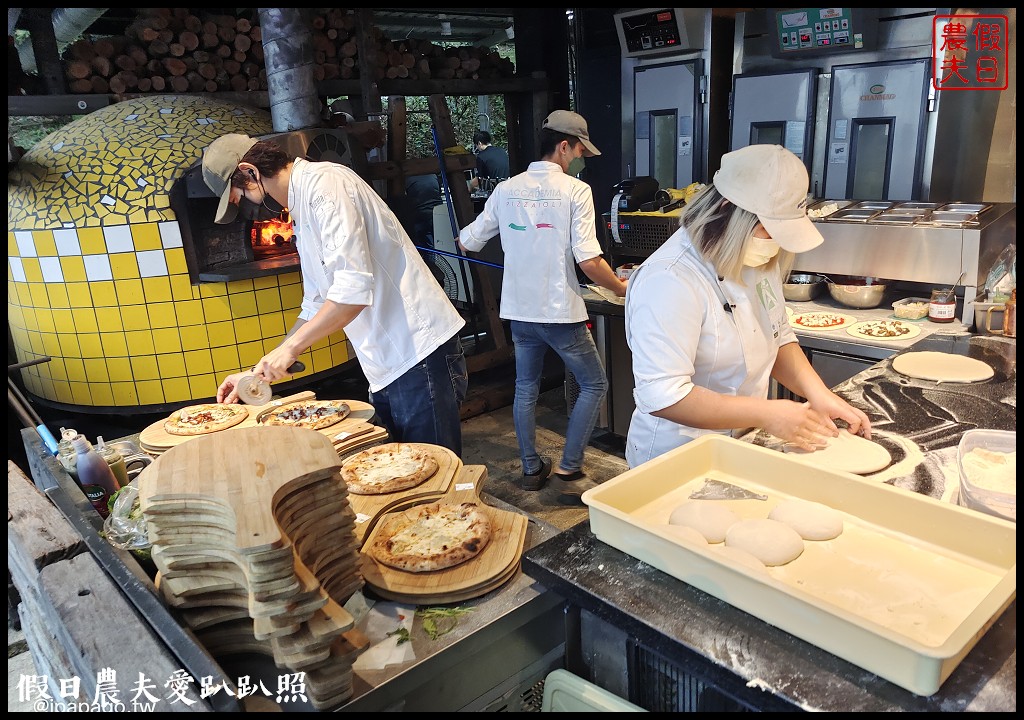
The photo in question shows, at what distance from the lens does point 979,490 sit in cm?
152

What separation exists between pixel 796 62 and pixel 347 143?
3063mm

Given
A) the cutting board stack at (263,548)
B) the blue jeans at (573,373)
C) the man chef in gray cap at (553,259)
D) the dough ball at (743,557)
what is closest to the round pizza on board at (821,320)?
the man chef in gray cap at (553,259)

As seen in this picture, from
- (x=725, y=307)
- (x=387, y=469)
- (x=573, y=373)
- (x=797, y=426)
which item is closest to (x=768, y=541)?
(x=797, y=426)

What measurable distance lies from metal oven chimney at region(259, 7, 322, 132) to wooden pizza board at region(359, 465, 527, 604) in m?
3.21

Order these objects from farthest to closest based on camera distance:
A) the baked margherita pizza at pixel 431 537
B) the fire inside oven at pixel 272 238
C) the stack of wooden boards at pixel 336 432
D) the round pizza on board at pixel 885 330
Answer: the fire inside oven at pixel 272 238, the round pizza on board at pixel 885 330, the stack of wooden boards at pixel 336 432, the baked margherita pizza at pixel 431 537

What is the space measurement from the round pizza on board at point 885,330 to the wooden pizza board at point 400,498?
2.10m

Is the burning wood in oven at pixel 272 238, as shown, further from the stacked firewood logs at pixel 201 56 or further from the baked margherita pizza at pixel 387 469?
the baked margherita pizza at pixel 387 469

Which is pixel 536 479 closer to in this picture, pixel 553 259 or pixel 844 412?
pixel 553 259

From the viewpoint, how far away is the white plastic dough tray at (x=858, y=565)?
3.66 ft

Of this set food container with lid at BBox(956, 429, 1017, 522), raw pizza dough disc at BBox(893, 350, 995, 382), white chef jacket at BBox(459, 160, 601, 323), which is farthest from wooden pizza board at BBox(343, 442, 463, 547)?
white chef jacket at BBox(459, 160, 601, 323)

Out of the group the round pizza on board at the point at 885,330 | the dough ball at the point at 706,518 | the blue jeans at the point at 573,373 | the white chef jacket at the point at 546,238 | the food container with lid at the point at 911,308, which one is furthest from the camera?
the blue jeans at the point at 573,373

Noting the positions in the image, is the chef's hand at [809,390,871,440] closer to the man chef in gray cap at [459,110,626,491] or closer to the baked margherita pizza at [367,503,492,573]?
the baked margherita pizza at [367,503,492,573]

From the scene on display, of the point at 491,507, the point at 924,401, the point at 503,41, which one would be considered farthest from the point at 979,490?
the point at 503,41

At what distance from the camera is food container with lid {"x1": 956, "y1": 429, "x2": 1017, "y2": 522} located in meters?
1.49
